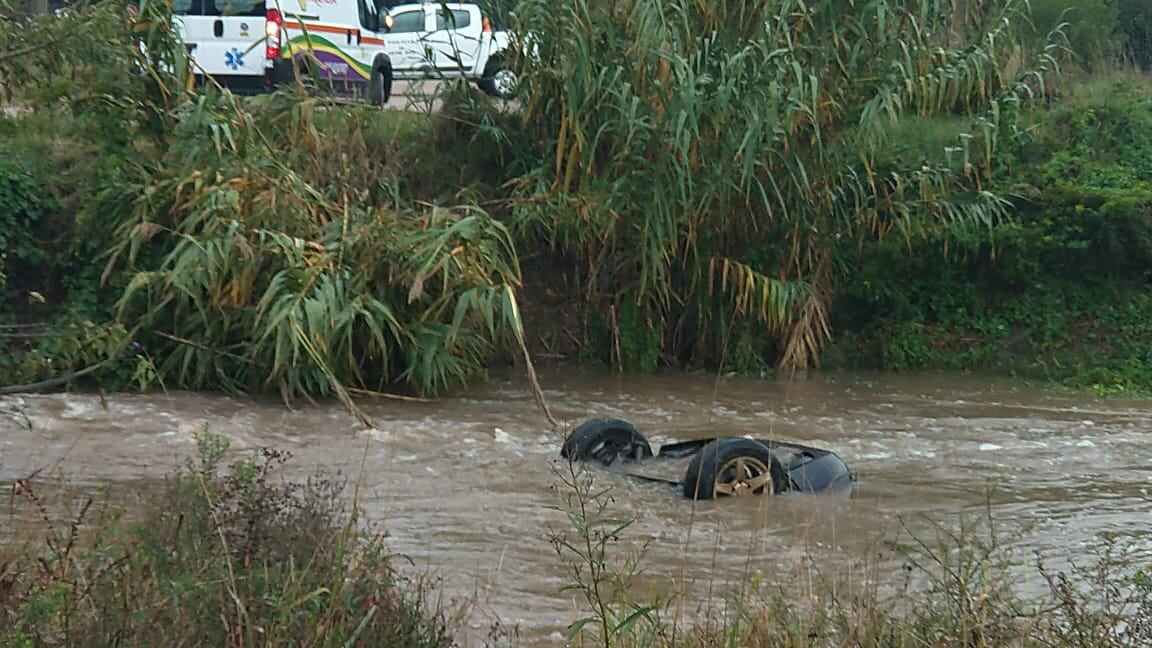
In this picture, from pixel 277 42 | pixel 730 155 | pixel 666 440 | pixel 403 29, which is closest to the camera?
pixel 666 440

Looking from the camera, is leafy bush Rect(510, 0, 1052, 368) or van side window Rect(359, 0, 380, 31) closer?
leafy bush Rect(510, 0, 1052, 368)

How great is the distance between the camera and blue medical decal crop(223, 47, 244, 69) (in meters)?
16.8

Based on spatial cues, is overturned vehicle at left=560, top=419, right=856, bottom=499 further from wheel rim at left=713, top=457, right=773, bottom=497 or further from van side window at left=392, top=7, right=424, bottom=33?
van side window at left=392, top=7, right=424, bottom=33

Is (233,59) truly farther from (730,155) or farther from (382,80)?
(730,155)

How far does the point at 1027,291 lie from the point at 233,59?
9518mm

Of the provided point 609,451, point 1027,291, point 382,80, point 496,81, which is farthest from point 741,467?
point 382,80

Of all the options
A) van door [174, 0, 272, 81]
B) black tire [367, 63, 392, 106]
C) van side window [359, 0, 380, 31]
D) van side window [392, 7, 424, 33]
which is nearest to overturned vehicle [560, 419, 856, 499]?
van door [174, 0, 272, 81]

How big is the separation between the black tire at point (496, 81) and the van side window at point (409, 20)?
735cm

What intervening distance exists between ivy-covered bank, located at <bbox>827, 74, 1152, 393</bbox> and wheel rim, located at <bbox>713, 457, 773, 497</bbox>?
6030mm

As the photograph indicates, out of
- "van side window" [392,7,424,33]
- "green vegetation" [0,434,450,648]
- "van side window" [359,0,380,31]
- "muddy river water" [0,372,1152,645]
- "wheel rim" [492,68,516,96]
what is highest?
"van side window" [392,7,424,33]

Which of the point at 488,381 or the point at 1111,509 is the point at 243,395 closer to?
the point at 488,381

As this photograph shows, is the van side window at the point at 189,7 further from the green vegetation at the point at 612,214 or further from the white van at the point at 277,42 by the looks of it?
the green vegetation at the point at 612,214

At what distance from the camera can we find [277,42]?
606 inches

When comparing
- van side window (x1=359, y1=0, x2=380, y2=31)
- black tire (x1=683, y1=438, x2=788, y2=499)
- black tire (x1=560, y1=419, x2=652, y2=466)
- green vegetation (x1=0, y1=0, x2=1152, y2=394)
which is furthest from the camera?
van side window (x1=359, y1=0, x2=380, y2=31)
